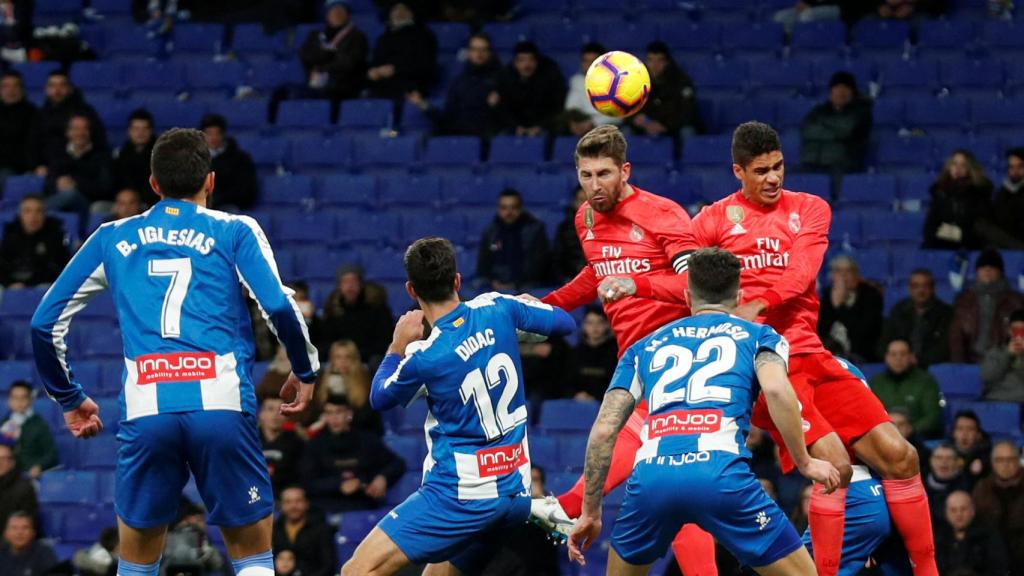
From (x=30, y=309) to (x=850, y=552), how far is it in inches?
375

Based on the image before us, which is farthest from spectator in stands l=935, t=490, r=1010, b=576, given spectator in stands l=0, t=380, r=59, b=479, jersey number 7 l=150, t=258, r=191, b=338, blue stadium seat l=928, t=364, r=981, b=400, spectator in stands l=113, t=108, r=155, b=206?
spectator in stands l=113, t=108, r=155, b=206

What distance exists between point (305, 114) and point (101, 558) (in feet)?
22.3

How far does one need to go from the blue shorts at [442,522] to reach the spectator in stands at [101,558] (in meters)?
5.42

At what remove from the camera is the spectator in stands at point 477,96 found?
17062 millimetres

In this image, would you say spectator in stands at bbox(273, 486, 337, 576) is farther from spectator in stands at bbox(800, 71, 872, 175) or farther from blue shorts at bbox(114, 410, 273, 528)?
spectator in stands at bbox(800, 71, 872, 175)

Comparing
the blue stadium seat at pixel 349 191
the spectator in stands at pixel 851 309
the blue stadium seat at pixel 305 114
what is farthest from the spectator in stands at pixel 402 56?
the spectator in stands at pixel 851 309

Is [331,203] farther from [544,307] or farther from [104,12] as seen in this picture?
[544,307]

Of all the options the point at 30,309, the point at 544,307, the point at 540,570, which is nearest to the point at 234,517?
the point at 544,307

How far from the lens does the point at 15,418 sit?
14.1 metres

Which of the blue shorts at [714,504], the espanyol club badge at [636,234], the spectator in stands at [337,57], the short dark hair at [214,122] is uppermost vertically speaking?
the spectator in stands at [337,57]

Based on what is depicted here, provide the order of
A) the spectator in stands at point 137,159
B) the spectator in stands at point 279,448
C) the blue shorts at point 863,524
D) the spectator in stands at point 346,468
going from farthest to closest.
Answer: the spectator in stands at point 137,159
the spectator in stands at point 279,448
the spectator in stands at point 346,468
the blue shorts at point 863,524

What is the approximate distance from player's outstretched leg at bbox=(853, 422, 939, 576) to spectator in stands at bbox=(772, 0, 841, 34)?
9.66 metres

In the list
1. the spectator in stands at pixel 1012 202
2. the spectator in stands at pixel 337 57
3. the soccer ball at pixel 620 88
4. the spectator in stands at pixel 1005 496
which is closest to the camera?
the soccer ball at pixel 620 88

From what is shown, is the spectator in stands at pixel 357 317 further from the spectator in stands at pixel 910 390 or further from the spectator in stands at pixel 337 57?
the spectator in stands at pixel 910 390
